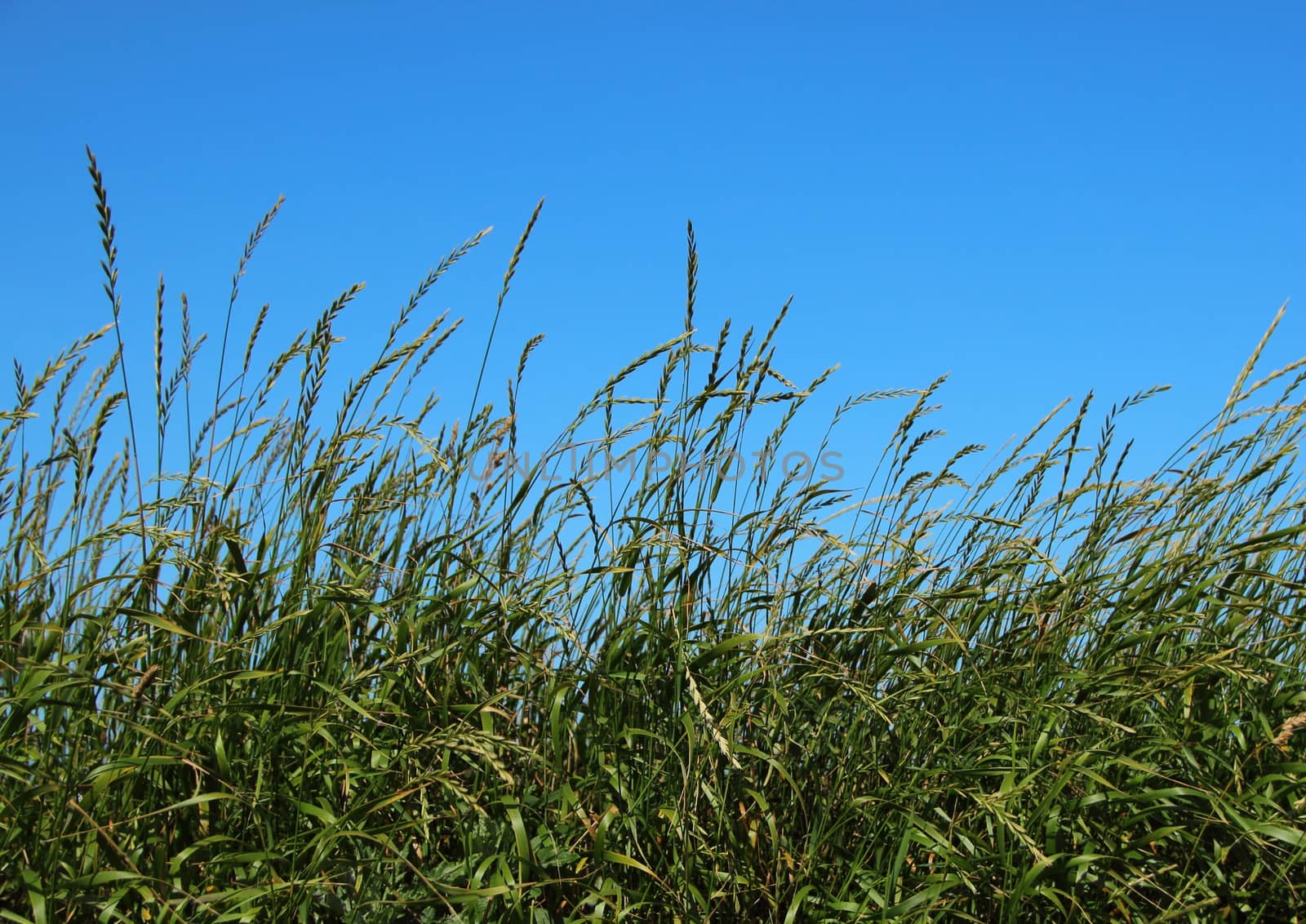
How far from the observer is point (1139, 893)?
2.11 metres

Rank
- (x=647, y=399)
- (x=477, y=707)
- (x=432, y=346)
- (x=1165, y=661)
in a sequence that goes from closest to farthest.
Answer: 1. (x=477, y=707)
2. (x=647, y=399)
3. (x=432, y=346)
4. (x=1165, y=661)

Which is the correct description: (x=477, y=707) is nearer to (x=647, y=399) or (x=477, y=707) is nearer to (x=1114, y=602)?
(x=647, y=399)

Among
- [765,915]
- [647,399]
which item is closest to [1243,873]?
[765,915]

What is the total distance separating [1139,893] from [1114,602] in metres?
0.68

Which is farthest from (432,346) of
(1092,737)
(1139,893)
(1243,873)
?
(1243,873)

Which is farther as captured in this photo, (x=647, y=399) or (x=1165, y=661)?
(x=1165, y=661)

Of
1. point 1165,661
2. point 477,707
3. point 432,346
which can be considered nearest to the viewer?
point 477,707

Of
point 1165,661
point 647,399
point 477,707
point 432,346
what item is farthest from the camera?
point 1165,661

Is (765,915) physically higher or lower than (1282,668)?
lower

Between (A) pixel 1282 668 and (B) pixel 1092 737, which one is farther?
(A) pixel 1282 668

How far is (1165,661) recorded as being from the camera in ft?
8.21

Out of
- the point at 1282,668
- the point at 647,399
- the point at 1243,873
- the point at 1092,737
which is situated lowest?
the point at 1243,873

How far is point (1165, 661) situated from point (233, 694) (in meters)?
2.11

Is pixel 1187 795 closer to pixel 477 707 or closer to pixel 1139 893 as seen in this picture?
pixel 1139 893
